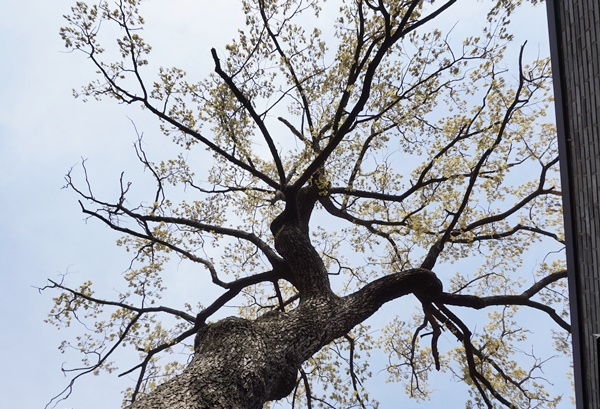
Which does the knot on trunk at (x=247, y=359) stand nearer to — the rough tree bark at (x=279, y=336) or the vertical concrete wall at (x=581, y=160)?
the rough tree bark at (x=279, y=336)

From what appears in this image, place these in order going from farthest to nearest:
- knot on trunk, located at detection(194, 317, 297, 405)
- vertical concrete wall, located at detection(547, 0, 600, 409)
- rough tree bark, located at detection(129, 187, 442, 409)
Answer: knot on trunk, located at detection(194, 317, 297, 405), rough tree bark, located at detection(129, 187, 442, 409), vertical concrete wall, located at detection(547, 0, 600, 409)

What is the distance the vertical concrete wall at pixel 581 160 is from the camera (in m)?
2.68

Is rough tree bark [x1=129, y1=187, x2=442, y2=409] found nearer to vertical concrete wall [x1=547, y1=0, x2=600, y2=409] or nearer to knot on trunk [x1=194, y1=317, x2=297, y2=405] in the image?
knot on trunk [x1=194, y1=317, x2=297, y2=405]

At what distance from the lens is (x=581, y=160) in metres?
2.84

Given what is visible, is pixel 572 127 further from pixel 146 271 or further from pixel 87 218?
pixel 146 271

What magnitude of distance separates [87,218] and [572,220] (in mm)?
6402

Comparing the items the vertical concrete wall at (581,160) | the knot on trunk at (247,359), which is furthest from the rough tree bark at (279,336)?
the vertical concrete wall at (581,160)

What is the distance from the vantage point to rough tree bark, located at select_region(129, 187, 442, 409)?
3.31 meters

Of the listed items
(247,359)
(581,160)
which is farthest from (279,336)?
(581,160)

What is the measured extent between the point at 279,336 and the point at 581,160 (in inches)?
123

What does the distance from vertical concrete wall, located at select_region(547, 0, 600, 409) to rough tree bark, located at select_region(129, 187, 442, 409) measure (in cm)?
248

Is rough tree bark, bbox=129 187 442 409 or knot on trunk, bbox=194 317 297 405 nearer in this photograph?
rough tree bark, bbox=129 187 442 409

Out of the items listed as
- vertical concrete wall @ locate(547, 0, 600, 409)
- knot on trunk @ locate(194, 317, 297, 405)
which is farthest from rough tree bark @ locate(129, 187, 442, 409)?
vertical concrete wall @ locate(547, 0, 600, 409)

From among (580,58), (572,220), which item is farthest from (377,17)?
(572,220)
